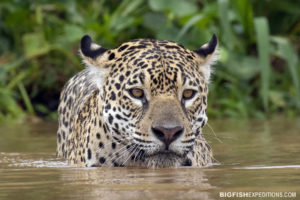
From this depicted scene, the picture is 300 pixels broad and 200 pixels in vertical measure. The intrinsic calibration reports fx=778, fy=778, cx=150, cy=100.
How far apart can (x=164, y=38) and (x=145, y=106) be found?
6.66 metres

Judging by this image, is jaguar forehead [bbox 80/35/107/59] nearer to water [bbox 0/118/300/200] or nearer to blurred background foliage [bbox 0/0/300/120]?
water [bbox 0/118/300/200]

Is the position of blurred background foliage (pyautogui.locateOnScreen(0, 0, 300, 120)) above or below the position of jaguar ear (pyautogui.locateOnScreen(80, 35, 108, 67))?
above

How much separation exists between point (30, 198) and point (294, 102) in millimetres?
8602

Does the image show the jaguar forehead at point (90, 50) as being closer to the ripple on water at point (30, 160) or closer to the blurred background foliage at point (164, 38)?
the ripple on water at point (30, 160)

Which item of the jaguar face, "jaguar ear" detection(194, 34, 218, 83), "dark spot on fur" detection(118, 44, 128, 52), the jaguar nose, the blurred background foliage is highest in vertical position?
the blurred background foliage

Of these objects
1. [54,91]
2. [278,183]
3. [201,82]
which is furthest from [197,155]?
[54,91]

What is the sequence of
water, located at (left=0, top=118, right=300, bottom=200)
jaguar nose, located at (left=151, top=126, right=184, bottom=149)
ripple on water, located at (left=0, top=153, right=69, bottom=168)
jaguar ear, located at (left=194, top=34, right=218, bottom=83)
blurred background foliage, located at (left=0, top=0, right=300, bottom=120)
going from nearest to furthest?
water, located at (left=0, top=118, right=300, bottom=200) → jaguar nose, located at (left=151, top=126, right=184, bottom=149) → jaguar ear, located at (left=194, top=34, right=218, bottom=83) → ripple on water, located at (left=0, top=153, right=69, bottom=168) → blurred background foliage, located at (left=0, top=0, right=300, bottom=120)

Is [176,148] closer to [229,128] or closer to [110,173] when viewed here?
[110,173]

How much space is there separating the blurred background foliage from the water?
3.41m

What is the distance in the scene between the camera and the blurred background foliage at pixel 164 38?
12359mm

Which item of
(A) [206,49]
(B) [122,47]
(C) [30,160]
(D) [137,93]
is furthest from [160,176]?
(C) [30,160]

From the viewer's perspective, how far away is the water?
4.65 meters

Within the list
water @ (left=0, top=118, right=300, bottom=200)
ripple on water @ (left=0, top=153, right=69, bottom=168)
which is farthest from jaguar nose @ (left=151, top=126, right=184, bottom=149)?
ripple on water @ (left=0, top=153, right=69, bottom=168)

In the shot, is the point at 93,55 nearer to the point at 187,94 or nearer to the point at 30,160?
the point at 187,94
